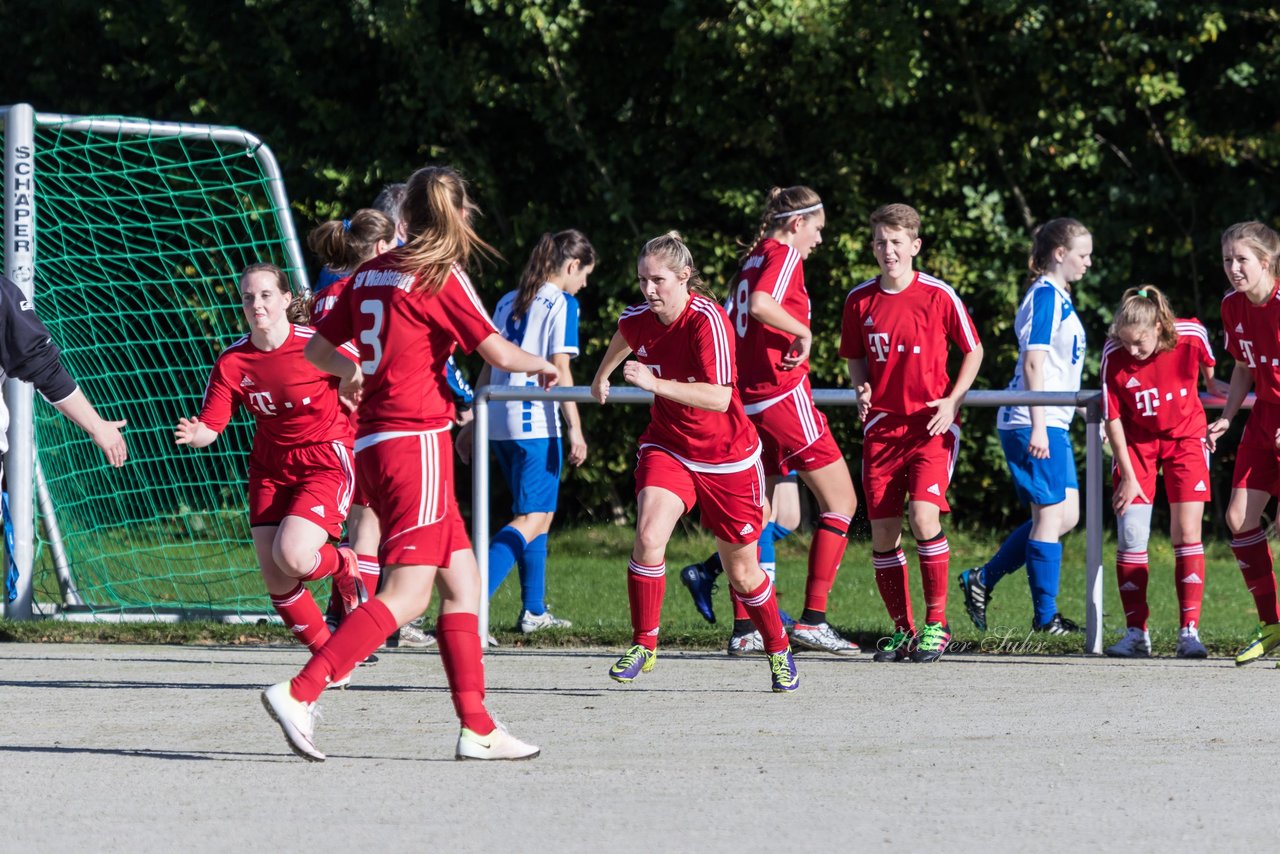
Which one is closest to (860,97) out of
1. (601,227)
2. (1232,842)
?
(601,227)

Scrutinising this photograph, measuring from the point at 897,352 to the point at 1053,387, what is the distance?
1.42m

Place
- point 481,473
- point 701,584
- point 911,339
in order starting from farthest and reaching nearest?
point 701,584 < point 481,473 < point 911,339

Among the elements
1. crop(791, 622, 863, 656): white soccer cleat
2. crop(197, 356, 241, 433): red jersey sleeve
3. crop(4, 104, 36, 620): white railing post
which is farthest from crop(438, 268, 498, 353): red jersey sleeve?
crop(4, 104, 36, 620): white railing post

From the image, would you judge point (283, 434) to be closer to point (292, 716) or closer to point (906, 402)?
point (292, 716)

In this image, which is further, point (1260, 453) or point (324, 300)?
point (1260, 453)

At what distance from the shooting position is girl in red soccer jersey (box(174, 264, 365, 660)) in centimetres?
705

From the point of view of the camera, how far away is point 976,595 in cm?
919

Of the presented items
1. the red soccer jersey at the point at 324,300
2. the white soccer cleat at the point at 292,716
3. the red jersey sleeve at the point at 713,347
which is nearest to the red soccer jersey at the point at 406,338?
the white soccer cleat at the point at 292,716

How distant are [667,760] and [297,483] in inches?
92.1

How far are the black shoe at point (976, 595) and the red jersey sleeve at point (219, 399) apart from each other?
390 cm

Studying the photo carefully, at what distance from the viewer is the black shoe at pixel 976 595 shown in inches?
361

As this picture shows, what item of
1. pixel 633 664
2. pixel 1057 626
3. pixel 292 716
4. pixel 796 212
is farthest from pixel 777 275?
pixel 292 716

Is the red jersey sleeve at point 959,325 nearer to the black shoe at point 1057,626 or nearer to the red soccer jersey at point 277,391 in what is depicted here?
the black shoe at point 1057,626

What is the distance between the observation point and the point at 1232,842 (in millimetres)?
4250
